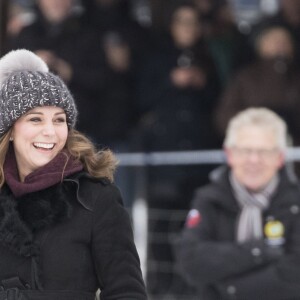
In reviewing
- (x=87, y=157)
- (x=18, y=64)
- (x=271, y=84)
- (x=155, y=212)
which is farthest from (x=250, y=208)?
(x=155, y=212)

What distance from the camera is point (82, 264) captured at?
411cm

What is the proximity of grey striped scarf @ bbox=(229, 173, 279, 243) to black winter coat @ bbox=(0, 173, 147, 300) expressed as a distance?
2.05 metres

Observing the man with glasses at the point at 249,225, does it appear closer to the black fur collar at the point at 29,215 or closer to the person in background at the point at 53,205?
the person in background at the point at 53,205

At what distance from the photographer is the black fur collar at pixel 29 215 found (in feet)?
13.6

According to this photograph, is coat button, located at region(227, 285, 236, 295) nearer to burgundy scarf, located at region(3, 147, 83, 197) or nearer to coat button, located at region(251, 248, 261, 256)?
coat button, located at region(251, 248, 261, 256)

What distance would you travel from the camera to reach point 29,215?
13.8 ft

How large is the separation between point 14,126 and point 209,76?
464 cm

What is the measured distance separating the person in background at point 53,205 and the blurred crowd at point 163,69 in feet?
13.3

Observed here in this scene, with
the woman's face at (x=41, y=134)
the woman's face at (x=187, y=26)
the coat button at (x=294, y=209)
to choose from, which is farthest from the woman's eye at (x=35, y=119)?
the woman's face at (x=187, y=26)

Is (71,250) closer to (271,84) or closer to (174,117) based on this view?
(271,84)

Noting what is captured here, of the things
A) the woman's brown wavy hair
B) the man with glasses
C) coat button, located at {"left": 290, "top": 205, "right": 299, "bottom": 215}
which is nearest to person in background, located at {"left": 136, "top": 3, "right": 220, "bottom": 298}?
the man with glasses

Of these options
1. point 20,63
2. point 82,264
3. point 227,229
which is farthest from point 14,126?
point 227,229

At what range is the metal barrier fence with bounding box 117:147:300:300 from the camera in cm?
855

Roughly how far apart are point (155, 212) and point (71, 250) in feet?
15.0
